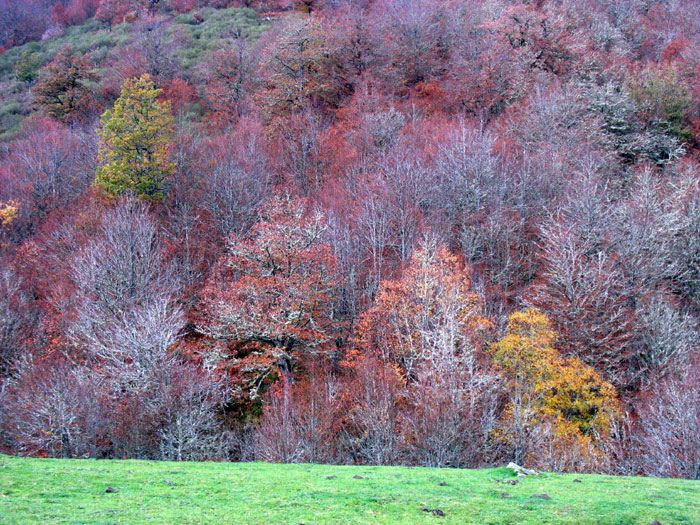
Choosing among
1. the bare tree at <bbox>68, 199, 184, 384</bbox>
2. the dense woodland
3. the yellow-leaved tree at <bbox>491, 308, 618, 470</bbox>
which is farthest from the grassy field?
the bare tree at <bbox>68, 199, 184, 384</bbox>

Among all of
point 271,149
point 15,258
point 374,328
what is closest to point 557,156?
point 374,328

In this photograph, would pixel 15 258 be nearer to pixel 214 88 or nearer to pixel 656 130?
pixel 214 88

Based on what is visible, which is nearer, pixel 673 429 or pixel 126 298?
pixel 673 429

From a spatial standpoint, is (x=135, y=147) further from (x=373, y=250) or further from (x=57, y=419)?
(x=57, y=419)

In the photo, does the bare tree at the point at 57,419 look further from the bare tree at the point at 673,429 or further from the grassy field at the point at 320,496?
the bare tree at the point at 673,429

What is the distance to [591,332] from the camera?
3059 cm

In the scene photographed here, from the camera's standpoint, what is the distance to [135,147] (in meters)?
41.1

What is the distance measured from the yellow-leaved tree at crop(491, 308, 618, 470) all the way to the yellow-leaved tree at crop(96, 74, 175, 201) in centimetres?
2880

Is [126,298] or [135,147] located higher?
[135,147]

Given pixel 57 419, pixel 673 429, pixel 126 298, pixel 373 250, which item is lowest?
pixel 673 429

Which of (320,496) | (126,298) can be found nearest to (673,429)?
(320,496)

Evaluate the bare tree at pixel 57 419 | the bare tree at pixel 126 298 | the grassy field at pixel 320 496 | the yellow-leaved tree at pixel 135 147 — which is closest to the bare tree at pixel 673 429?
the grassy field at pixel 320 496

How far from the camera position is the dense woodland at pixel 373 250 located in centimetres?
2350

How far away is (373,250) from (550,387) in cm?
1472
